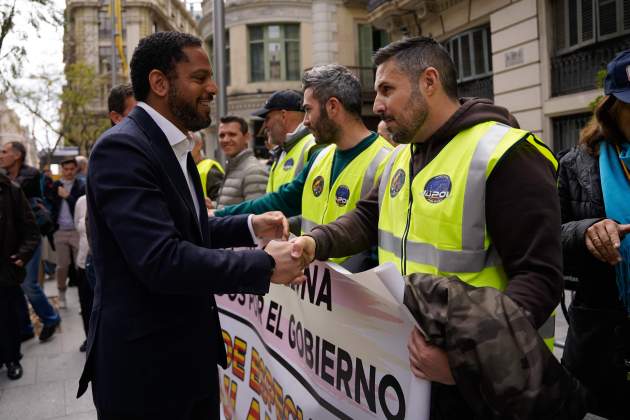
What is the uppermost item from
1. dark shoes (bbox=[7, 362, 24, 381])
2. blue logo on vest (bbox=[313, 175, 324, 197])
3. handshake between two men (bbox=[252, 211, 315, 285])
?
blue logo on vest (bbox=[313, 175, 324, 197])

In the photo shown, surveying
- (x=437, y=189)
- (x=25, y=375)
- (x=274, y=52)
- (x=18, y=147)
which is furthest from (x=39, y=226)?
(x=274, y=52)

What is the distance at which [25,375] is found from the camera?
5520mm

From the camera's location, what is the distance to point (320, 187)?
3.62 meters

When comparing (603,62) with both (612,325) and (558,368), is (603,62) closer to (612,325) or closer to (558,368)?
(612,325)

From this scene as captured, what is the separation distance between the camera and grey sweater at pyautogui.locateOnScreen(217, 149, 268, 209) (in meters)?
5.45

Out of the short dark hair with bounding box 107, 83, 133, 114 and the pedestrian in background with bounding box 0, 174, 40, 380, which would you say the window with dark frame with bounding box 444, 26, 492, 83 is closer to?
the pedestrian in background with bounding box 0, 174, 40, 380

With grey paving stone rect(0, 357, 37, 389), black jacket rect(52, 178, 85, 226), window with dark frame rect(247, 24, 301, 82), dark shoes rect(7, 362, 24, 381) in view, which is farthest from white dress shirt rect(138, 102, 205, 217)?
window with dark frame rect(247, 24, 301, 82)

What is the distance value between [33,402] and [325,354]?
3603mm

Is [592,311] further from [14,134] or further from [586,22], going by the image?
[14,134]

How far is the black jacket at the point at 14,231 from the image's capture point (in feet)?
17.8

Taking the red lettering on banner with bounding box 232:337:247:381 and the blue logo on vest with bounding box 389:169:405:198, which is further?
the red lettering on banner with bounding box 232:337:247:381

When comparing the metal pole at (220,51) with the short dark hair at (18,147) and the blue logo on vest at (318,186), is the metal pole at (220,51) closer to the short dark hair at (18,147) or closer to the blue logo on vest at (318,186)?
the short dark hair at (18,147)

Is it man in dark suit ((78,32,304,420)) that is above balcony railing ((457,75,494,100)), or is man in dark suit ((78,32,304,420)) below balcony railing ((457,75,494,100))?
below

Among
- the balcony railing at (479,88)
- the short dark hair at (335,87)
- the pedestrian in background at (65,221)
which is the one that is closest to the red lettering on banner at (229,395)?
the short dark hair at (335,87)
